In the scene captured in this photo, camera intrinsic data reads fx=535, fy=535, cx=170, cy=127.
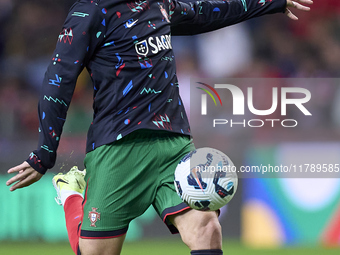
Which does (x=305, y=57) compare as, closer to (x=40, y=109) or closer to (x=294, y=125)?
(x=294, y=125)

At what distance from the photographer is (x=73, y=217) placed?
2.75m

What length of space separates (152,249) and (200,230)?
2182mm

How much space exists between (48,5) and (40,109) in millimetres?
3403

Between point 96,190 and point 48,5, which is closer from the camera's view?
point 96,190

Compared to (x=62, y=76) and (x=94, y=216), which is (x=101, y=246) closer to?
(x=94, y=216)

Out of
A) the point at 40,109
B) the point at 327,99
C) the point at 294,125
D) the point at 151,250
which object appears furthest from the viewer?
the point at 327,99

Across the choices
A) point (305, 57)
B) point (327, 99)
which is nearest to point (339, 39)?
point (305, 57)

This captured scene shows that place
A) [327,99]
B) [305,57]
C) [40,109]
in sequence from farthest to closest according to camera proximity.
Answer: [305,57] < [327,99] < [40,109]

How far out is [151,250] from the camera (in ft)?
14.0

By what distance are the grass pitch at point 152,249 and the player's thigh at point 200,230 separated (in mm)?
2024

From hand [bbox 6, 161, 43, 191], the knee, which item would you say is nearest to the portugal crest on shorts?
hand [bbox 6, 161, 43, 191]

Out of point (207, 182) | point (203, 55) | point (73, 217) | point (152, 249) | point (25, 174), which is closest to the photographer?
point (207, 182)

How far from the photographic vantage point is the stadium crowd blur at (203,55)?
5121 millimetres

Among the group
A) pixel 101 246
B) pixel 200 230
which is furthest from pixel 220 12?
pixel 101 246
